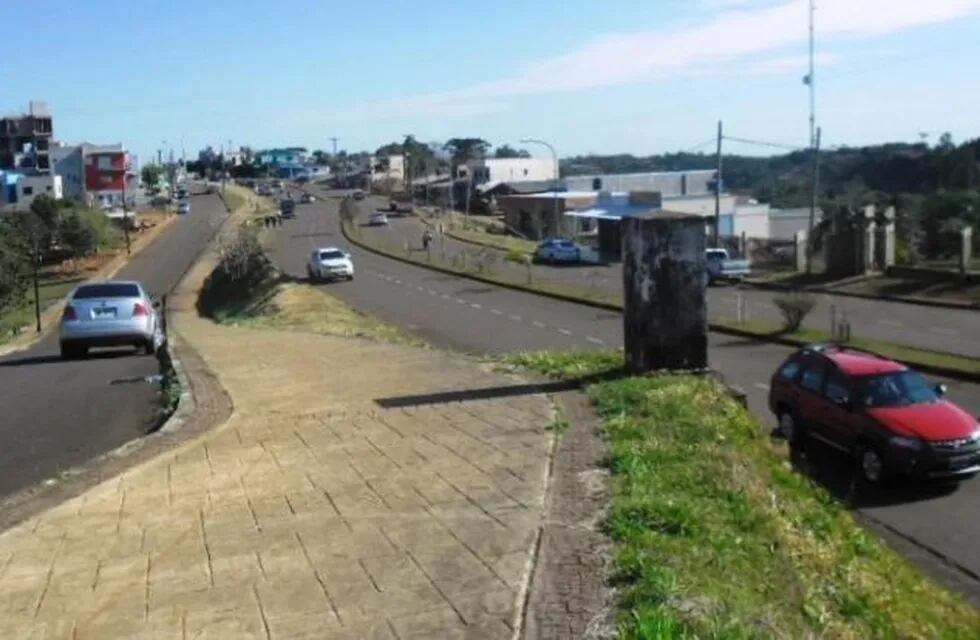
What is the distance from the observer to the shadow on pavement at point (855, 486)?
543 inches

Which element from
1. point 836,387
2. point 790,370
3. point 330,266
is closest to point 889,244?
point 330,266

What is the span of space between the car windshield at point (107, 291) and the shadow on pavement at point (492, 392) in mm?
11511

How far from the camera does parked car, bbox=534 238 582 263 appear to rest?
60.9 metres

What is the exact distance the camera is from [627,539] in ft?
20.2

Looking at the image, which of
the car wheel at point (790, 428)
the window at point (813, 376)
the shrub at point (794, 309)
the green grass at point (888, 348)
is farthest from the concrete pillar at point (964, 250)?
the window at point (813, 376)

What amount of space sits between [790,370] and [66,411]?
8.90 m

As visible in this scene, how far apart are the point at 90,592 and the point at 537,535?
215cm

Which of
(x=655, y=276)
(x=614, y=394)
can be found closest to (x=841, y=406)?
(x=655, y=276)

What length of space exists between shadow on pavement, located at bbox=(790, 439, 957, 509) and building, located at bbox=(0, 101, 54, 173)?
538 feet

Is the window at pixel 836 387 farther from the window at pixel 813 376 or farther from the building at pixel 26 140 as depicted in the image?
the building at pixel 26 140

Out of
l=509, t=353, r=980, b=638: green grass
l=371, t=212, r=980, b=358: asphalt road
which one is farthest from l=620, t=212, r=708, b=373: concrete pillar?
l=371, t=212, r=980, b=358: asphalt road

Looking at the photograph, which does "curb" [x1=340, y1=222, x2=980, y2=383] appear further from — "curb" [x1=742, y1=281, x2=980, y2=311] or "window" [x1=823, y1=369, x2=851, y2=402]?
"curb" [x1=742, y1=281, x2=980, y2=311]

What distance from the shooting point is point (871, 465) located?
567 inches

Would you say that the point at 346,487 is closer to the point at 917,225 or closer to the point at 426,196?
the point at 917,225
